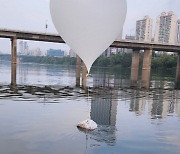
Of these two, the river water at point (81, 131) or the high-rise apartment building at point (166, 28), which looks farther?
the high-rise apartment building at point (166, 28)

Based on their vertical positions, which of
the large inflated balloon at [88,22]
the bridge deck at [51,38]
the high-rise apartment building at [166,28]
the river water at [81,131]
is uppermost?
the high-rise apartment building at [166,28]

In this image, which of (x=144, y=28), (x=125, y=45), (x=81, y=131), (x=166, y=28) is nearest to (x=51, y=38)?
(x=125, y=45)

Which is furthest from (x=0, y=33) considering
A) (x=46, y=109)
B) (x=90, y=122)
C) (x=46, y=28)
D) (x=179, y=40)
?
(x=179, y=40)

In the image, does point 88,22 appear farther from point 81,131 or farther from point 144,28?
point 144,28

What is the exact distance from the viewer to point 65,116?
14641 millimetres

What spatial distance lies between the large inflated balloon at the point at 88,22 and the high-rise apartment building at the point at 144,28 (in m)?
158

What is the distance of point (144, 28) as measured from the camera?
173 m

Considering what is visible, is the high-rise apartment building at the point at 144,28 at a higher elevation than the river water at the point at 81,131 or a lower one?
higher

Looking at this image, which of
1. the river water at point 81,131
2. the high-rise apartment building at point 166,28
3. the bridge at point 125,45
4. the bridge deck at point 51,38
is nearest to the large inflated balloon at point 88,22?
the river water at point 81,131

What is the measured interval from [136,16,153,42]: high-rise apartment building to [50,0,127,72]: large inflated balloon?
157544mm

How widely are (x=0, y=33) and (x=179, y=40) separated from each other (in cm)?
12437

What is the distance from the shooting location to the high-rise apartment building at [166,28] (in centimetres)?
15738

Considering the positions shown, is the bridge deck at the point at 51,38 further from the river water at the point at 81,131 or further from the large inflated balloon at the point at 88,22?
the large inflated balloon at the point at 88,22

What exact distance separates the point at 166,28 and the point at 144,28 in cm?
1741
